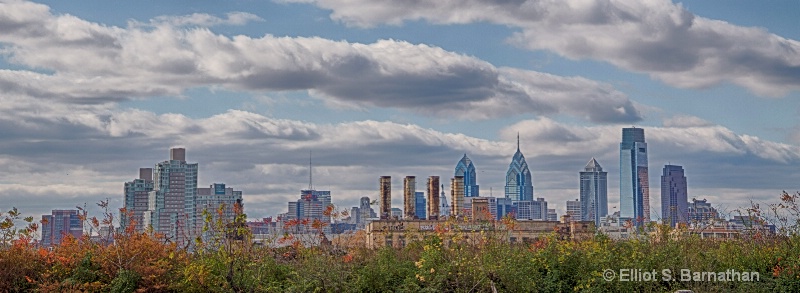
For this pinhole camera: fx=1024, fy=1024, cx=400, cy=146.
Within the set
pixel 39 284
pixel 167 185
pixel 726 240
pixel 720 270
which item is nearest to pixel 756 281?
pixel 720 270

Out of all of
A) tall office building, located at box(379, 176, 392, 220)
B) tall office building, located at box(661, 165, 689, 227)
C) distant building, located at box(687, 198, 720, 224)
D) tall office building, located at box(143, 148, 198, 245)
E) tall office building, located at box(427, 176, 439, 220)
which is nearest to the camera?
distant building, located at box(687, 198, 720, 224)

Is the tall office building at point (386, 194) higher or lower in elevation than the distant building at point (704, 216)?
higher

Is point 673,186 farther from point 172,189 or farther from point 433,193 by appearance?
point 433,193

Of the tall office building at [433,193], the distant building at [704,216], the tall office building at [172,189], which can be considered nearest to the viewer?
the distant building at [704,216]

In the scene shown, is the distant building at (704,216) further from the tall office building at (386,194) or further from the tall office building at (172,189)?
the tall office building at (172,189)

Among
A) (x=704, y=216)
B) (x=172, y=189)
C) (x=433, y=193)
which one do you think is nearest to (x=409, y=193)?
(x=433, y=193)

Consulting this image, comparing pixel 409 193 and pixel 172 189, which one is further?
pixel 172 189

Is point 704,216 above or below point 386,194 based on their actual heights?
below

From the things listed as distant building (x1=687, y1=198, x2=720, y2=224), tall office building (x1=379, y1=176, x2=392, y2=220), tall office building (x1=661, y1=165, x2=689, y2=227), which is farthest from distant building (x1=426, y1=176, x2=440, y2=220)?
tall office building (x1=661, y1=165, x2=689, y2=227)

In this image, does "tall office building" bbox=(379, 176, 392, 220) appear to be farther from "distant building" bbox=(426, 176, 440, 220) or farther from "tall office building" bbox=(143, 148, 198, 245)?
"tall office building" bbox=(143, 148, 198, 245)

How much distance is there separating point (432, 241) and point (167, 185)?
425 ft

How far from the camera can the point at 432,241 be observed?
15508 millimetres

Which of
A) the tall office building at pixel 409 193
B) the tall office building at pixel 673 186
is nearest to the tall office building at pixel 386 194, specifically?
the tall office building at pixel 409 193

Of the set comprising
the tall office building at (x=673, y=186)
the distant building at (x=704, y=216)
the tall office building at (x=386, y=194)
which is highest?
the tall office building at (x=673, y=186)
